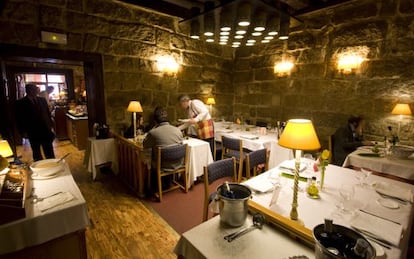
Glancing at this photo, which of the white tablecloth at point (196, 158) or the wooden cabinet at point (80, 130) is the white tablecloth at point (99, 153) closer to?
the white tablecloth at point (196, 158)

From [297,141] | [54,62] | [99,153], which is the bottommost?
[99,153]

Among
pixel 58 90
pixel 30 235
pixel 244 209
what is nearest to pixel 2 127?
pixel 30 235

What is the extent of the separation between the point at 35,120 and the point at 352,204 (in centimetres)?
417

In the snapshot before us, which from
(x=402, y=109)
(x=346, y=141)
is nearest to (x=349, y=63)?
(x=402, y=109)

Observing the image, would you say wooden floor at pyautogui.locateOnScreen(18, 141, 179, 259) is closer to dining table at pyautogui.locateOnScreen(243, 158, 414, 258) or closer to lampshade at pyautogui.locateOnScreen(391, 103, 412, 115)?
dining table at pyautogui.locateOnScreen(243, 158, 414, 258)

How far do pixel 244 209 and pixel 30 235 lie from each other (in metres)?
1.25

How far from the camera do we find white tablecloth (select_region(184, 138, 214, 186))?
10.3 feet

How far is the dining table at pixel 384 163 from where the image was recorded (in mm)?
2347

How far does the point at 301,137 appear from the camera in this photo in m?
1.27

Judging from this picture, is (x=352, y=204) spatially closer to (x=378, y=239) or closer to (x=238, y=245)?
(x=378, y=239)

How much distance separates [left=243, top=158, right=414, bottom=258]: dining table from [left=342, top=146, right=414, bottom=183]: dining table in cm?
85

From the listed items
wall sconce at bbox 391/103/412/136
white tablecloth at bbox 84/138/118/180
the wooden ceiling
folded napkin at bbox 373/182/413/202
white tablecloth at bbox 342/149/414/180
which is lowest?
white tablecloth at bbox 84/138/118/180

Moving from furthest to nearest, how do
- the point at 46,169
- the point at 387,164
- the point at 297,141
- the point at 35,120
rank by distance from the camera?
1. the point at 35,120
2. the point at 387,164
3. the point at 46,169
4. the point at 297,141

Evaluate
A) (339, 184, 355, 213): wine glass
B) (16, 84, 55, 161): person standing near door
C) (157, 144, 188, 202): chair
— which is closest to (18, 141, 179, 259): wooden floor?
(157, 144, 188, 202): chair
